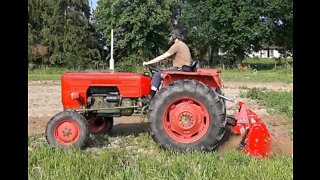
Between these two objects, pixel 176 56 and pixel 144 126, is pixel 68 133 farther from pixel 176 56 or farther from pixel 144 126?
pixel 144 126

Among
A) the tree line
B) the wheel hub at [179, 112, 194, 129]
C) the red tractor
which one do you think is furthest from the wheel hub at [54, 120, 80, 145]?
the tree line

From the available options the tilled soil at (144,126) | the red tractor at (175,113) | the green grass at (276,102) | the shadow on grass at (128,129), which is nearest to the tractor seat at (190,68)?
the red tractor at (175,113)

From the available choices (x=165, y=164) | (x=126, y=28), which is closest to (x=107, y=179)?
(x=165, y=164)

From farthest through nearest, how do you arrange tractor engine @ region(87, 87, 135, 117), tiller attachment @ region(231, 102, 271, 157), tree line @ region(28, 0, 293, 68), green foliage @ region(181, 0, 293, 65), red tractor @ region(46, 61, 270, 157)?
1. green foliage @ region(181, 0, 293, 65)
2. tree line @ region(28, 0, 293, 68)
3. tractor engine @ region(87, 87, 135, 117)
4. red tractor @ region(46, 61, 270, 157)
5. tiller attachment @ region(231, 102, 271, 157)

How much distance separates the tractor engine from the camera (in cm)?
631

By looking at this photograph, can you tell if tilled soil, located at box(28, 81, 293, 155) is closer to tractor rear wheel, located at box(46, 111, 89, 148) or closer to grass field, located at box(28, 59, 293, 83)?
tractor rear wheel, located at box(46, 111, 89, 148)

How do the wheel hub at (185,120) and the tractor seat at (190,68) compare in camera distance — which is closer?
the wheel hub at (185,120)

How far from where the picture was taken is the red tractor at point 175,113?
552 cm

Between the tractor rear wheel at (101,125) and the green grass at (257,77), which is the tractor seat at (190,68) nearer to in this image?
the tractor rear wheel at (101,125)

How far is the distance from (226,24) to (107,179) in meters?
39.7

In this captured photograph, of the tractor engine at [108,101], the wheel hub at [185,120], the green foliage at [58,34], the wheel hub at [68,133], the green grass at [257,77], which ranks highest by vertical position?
the green foliage at [58,34]

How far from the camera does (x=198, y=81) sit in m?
5.71
